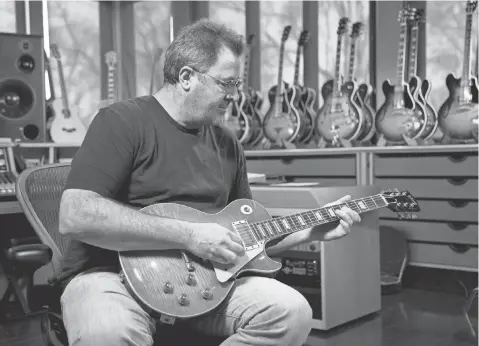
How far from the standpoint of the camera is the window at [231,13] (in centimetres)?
494

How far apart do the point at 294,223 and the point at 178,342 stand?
44 cm

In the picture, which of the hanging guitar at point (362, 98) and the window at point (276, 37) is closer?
the hanging guitar at point (362, 98)

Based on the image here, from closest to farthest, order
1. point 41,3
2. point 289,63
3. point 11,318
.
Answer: point 11,318 < point 289,63 < point 41,3

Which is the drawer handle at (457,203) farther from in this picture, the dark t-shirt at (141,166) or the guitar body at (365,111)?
the dark t-shirt at (141,166)

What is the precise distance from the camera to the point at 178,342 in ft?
4.52

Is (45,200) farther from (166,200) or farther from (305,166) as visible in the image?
(305,166)

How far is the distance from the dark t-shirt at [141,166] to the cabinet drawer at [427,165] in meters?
2.06

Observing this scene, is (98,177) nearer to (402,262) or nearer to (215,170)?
(215,170)

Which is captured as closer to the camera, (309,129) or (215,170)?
(215,170)

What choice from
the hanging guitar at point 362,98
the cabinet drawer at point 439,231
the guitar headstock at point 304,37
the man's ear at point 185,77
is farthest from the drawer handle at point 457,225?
the man's ear at point 185,77

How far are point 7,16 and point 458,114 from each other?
11.6 feet

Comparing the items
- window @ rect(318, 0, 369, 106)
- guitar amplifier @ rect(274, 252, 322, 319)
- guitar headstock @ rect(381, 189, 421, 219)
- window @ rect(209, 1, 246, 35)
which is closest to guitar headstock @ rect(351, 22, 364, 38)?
window @ rect(318, 0, 369, 106)

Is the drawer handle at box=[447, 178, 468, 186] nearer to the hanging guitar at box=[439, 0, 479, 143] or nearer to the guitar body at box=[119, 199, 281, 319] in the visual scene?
the hanging guitar at box=[439, 0, 479, 143]

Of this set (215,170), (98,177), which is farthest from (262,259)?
(98,177)
